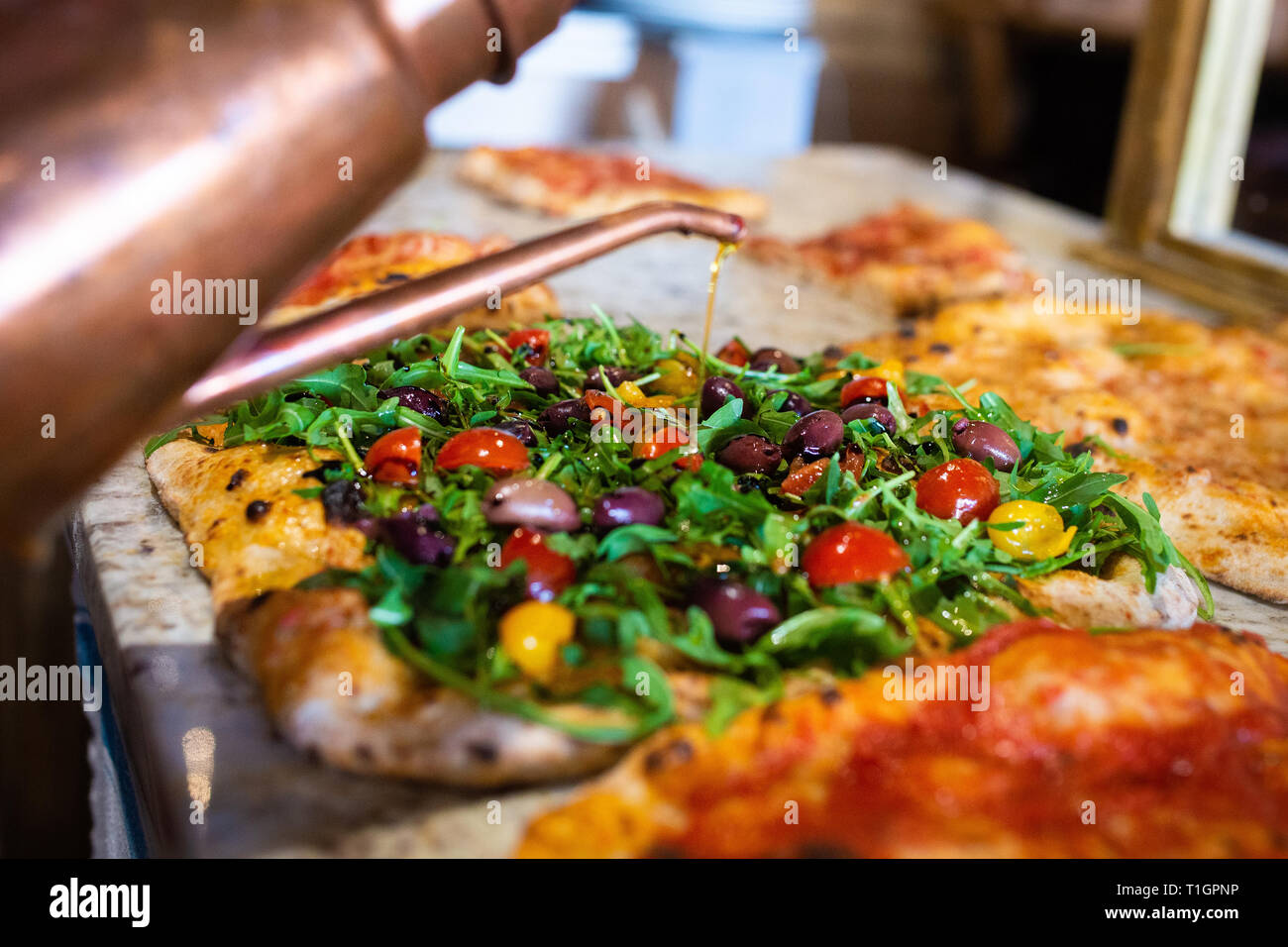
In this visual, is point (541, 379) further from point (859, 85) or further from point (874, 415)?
point (859, 85)

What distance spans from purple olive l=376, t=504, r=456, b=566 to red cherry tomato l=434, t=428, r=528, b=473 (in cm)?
22

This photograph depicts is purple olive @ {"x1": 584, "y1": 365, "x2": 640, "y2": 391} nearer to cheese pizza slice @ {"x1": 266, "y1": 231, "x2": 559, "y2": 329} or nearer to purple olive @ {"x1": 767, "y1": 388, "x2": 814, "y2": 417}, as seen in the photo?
purple olive @ {"x1": 767, "y1": 388, "x2": 814, "y2": 417}

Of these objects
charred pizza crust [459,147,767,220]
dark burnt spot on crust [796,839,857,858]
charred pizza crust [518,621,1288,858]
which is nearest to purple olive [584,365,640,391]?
charred pizza crust [518,621,1288,858]

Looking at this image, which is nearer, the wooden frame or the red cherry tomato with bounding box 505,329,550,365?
the red cherry tomato with bounding box 505,329,550,365

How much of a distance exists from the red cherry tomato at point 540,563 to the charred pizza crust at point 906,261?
3.05m

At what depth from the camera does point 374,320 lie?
156cm

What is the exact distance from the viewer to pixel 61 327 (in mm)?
1196

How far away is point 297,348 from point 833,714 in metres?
1.05

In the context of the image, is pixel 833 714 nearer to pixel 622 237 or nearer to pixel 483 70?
pixel 622 237

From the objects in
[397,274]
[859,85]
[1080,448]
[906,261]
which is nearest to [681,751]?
[1080,448]

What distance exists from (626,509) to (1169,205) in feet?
14.9

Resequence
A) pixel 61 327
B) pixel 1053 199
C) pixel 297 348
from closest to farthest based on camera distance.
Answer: pixel 61 327, pixel 297 348, pixel 1053 199

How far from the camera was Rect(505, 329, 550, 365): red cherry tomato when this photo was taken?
9.82 feet

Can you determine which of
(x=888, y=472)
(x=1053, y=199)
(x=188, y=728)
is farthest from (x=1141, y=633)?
(x=1053, y=199)
